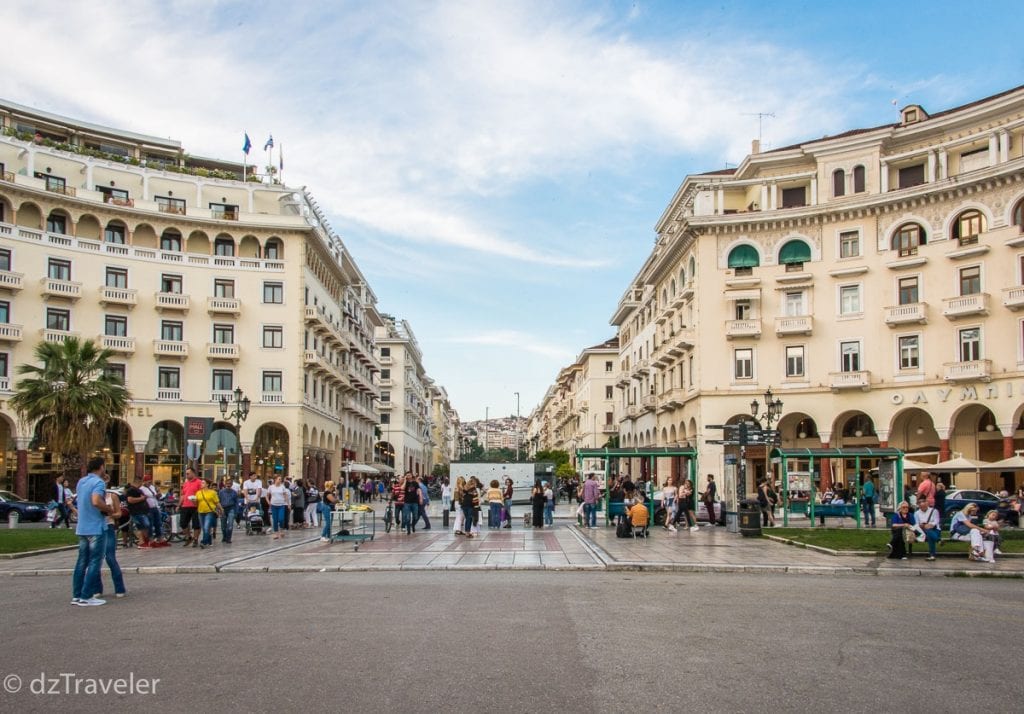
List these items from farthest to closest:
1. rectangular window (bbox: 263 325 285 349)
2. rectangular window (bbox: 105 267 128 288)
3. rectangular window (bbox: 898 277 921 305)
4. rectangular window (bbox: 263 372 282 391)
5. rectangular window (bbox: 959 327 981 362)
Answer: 1. rectangular window (bbox: 263 325 285 349)
2. rectangular window (bbox: 263 372 282 391)
3. rectangular window (bbox: 105 267 128 288)
4. rectangular window (bbox: 898 277 921 305)
5. rectangular window (bbox: 959 327 981 362)

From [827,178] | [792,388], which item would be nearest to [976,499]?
[792,388]

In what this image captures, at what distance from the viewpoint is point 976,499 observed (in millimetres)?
35469

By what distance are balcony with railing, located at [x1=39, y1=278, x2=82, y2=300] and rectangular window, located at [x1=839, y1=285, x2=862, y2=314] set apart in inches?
1607

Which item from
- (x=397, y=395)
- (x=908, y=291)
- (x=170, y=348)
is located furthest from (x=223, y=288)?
(x=397, y=395)

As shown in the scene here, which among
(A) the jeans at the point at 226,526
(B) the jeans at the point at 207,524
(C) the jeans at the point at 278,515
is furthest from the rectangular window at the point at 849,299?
(B) the jeans at the point at 207,524

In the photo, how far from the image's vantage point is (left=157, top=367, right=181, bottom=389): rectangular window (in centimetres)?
5153

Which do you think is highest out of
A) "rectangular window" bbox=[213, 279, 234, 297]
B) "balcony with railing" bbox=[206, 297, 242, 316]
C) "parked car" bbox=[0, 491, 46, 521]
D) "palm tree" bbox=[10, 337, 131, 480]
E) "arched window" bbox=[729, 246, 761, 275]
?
"arched window" bbox=[729, 246, 761, 275]

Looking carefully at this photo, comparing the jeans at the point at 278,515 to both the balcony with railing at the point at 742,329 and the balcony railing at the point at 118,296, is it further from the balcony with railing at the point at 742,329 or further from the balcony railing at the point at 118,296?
the balcony with railing at the point at 742,329

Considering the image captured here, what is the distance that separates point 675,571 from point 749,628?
22.5 feet

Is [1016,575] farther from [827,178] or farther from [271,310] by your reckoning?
[271,310]

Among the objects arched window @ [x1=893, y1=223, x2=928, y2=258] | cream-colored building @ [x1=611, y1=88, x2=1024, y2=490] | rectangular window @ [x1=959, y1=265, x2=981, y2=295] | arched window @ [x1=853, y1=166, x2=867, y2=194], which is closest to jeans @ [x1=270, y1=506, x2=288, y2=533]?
cream-colored building @ [x1=611, y1=88, x2=1024, y2=490]

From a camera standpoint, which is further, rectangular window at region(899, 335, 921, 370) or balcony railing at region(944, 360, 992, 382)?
rectangular window at region(899, 335, 921, 370)

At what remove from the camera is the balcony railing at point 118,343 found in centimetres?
4941

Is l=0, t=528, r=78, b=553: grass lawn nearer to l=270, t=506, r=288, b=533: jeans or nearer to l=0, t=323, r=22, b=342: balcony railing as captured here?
l=270, t=506, r=288, b=533: jeans
